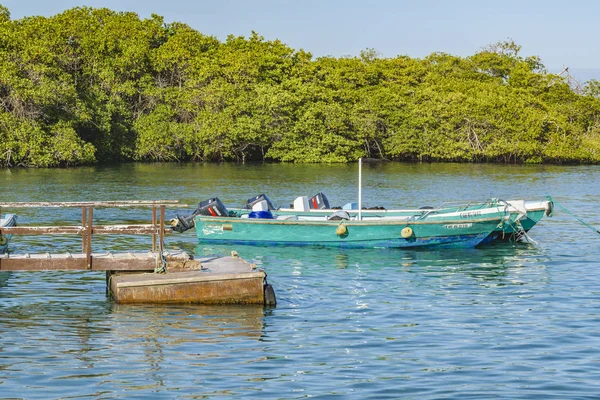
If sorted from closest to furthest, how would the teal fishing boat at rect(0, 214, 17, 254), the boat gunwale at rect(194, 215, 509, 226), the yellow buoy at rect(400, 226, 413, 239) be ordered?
the teal fishing boat at rect(0, 214, 17, 254) < the yellow buoy at rect(400, 226, 413, 239) < the boat gunwale at rect(194, 215, 509, 226)

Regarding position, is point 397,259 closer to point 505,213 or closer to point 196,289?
point 505,213

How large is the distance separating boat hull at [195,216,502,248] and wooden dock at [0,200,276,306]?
686 centimetres

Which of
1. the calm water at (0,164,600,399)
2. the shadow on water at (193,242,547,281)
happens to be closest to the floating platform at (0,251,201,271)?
the calm water at (0,164,600,399)

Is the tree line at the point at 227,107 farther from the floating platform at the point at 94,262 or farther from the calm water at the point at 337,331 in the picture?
the floating platform at the point at 94,262

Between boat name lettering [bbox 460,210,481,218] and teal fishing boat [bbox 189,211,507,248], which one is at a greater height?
boat name lettering [bbox 460,210,481,218]

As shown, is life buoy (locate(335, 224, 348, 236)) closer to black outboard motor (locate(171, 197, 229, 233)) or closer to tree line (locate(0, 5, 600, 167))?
black outboard motor (locate(171, 197, 229, 233))

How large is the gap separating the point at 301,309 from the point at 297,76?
60.4 metres

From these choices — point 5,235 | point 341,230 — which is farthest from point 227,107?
point 5,235

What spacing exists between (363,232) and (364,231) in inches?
1.4

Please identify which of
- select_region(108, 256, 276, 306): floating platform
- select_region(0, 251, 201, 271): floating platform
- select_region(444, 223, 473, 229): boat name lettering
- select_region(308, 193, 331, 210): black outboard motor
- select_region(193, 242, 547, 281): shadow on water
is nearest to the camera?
select_region(108, 256, 276, 306): floating platform

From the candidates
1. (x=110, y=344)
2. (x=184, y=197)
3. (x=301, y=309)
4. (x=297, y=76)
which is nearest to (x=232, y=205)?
(x=184, y=197)

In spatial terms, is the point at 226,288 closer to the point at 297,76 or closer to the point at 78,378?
the point at 78,378

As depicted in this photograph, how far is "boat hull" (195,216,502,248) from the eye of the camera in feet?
77.0

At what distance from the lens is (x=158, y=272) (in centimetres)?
1596
